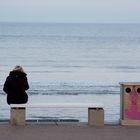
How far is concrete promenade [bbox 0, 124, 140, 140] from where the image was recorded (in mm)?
13516

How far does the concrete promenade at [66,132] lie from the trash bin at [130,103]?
0.86ft

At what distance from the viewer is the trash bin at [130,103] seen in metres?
15.3

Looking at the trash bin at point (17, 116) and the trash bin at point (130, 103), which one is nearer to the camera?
the trash bin at point (17, 116)

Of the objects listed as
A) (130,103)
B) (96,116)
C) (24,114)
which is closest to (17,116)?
(24,114)

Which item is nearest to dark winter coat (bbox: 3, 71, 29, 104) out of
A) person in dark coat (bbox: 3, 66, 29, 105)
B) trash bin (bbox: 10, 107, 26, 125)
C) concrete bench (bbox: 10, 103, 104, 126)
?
person in dark coat (bbox: 3, 66, 29, 105)

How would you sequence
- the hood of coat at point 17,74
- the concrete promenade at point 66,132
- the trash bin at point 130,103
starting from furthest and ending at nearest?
1. the hood of coat at point 17,74
2. the trash bin at point 130,103
3. the concrete promenade at point 66,132

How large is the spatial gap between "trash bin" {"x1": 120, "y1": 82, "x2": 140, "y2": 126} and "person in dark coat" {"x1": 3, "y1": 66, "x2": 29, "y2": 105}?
2371 millimetres

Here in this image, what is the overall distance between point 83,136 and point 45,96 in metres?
16.7

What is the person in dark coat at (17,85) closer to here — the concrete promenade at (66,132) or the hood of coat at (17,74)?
the hood of coat at (17,74)

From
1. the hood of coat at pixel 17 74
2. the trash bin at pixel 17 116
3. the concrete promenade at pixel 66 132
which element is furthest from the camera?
the hood of coat at pixel 17 74

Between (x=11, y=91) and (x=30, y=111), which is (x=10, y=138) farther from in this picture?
(x=30, y=111)

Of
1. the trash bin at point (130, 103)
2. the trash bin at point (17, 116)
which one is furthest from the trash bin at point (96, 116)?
the trash bin at point (17, 116)

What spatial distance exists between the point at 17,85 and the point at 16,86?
3 cm

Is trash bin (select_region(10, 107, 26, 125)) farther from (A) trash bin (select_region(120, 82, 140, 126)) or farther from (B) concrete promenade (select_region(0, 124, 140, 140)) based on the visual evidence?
(A) trash bin (select_region(120, 82, 140, 126))
